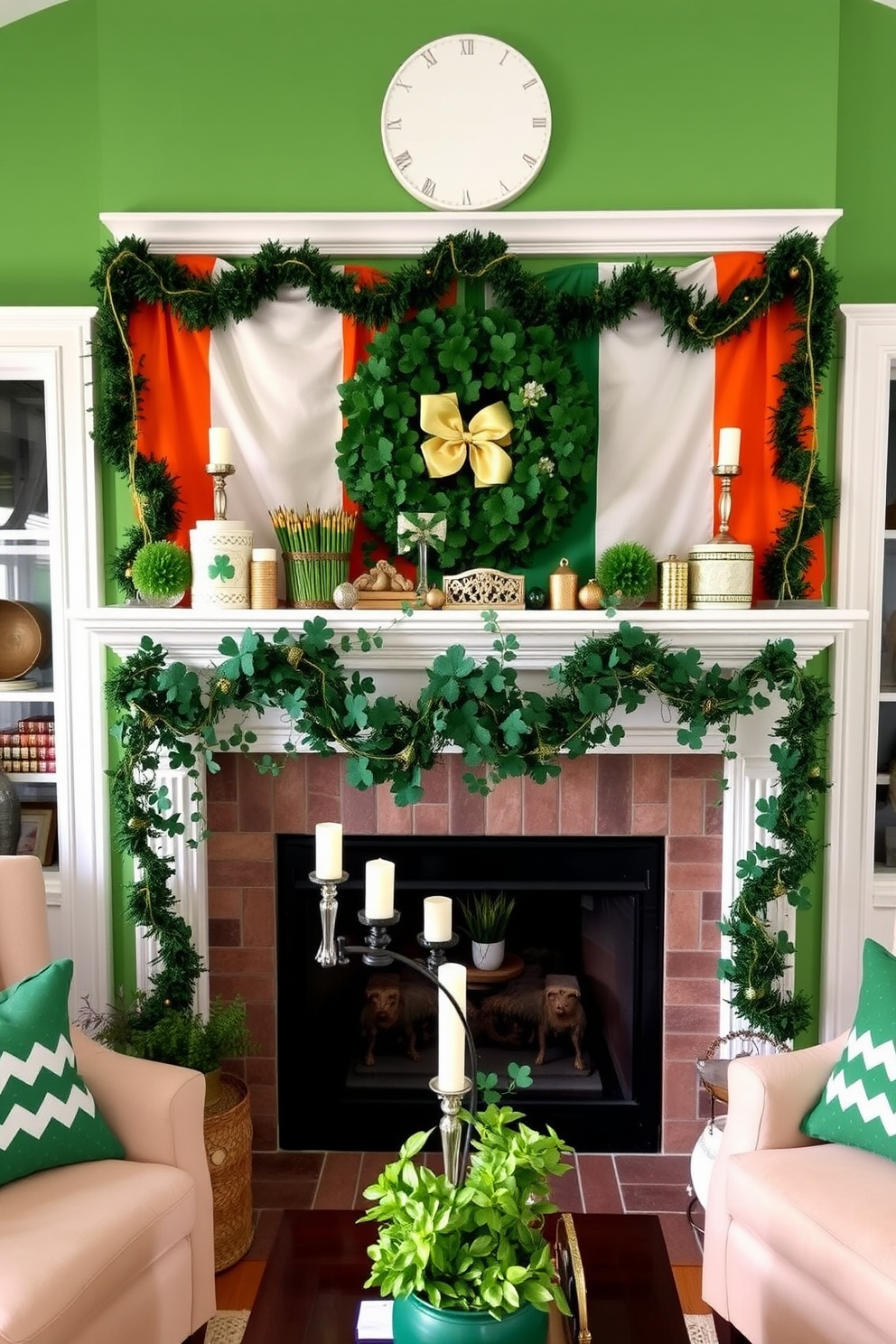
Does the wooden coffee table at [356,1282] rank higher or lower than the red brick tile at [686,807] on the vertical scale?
lower

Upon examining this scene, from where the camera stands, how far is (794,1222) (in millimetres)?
1704

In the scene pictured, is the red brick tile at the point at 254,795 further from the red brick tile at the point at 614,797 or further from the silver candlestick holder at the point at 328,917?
the silver candlestick holder at the point at 328,917

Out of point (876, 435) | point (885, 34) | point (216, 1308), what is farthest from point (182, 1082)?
point (885, 34)

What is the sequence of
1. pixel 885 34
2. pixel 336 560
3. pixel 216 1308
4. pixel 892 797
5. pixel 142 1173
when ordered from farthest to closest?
pixel 892 797 < pixel 885 34 < pixel 336 560 < pixel 216 1308 < pixel 142 1173

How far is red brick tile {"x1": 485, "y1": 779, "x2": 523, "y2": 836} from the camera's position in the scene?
2.55m

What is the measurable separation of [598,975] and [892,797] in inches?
36.7

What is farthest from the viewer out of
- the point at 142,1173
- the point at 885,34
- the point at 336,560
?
the point at 885,34

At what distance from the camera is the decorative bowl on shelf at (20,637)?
2.72 meters

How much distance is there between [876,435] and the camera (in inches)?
97.3

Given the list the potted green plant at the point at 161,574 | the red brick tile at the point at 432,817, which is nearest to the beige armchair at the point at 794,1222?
the red brick tile at the point at 432,817

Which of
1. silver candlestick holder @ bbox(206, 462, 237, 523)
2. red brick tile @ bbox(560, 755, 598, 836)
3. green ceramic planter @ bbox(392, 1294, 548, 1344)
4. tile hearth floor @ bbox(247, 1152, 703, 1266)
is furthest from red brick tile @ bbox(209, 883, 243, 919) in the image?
green ceramic planter @ bbox(392, 1294, 548, 1344)

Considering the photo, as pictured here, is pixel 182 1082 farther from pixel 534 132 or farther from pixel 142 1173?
pixel 534 132

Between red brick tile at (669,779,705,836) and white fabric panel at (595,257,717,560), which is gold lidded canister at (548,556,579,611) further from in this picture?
red brick tile at (669,779,705,836)

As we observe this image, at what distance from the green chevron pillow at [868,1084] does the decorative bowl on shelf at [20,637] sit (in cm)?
218
